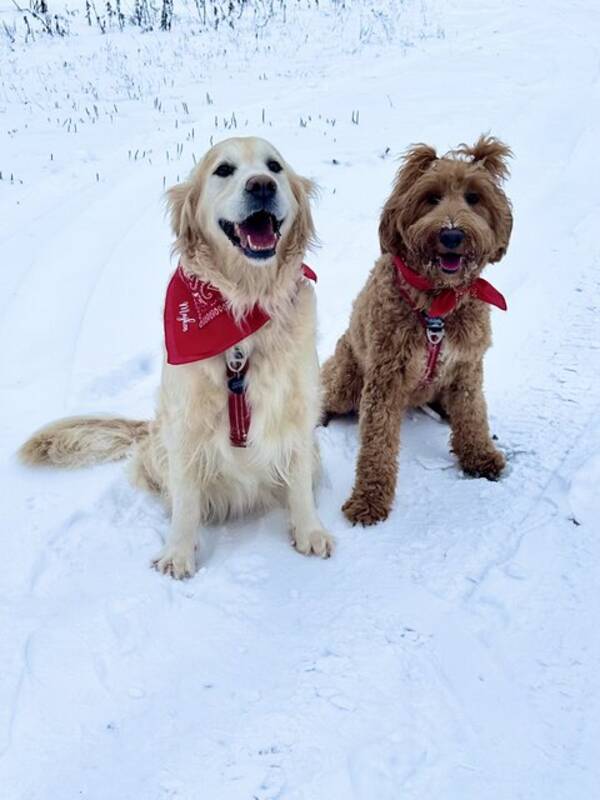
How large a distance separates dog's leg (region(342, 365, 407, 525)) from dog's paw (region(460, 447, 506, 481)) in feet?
1.30

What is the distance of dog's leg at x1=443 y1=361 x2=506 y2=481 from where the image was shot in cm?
328

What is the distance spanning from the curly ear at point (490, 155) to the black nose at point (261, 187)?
979 mm

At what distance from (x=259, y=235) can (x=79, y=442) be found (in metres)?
1.42

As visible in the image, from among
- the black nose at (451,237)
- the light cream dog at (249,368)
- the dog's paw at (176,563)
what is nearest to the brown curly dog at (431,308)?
the black nose at (451,237)

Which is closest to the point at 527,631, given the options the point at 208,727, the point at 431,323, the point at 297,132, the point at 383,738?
the point at 383,738

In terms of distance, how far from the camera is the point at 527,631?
7.96 ft

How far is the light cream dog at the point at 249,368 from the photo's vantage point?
257 centimetres

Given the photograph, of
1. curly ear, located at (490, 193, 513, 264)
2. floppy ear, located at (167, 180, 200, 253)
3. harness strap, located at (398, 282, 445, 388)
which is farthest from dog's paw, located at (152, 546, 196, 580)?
curly ear, located at (490, 193, 513, 264)

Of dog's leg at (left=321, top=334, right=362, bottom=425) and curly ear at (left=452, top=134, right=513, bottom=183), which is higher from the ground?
curly ear at (left=452, top=134, right=513, bottom=183)

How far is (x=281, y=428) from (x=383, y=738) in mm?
1202

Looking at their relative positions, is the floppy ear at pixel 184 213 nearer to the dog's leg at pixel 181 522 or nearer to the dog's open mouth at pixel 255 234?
the dog's open mouth at pixel 255 234

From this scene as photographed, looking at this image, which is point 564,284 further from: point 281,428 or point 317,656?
point 317,656

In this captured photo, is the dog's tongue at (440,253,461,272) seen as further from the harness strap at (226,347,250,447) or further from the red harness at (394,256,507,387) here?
the harness strap at (226,347,250,447)

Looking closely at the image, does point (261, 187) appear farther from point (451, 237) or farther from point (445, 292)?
point (445, 292)
